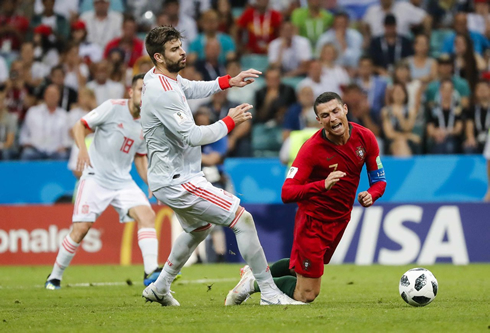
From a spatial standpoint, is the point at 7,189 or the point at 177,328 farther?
the point at 7,189

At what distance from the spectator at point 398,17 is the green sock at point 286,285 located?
1076 centimetres

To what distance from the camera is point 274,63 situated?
16.0m

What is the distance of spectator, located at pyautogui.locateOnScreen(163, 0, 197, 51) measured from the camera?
16953mm

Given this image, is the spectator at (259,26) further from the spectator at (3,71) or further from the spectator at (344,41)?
the spectator at (3,71)

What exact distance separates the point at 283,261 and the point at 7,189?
8650 mm

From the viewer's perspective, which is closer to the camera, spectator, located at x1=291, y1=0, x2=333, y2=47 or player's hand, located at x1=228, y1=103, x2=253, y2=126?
player's hand, located at x1=228, y1=103, x2=253, y2=126

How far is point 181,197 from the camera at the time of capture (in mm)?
6797

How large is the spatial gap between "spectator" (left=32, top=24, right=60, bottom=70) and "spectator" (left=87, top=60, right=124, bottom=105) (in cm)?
158

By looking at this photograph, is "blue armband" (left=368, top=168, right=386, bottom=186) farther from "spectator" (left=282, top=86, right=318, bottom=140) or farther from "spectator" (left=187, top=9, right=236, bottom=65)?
"spectator" (left=187, top=9, right=236, bottom=65)

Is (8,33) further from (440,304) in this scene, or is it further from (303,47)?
(440,304)

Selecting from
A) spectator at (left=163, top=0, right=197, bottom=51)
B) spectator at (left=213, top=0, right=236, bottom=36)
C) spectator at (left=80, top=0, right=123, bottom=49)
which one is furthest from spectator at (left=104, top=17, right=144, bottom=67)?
spectator at (left=213, top=0, right=236, bottom=36)

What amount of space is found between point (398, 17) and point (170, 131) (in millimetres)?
11462

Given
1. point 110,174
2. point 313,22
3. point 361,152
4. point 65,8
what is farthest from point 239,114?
point 65,8

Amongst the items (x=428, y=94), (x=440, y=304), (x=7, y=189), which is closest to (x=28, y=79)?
(x=7, y=189)
